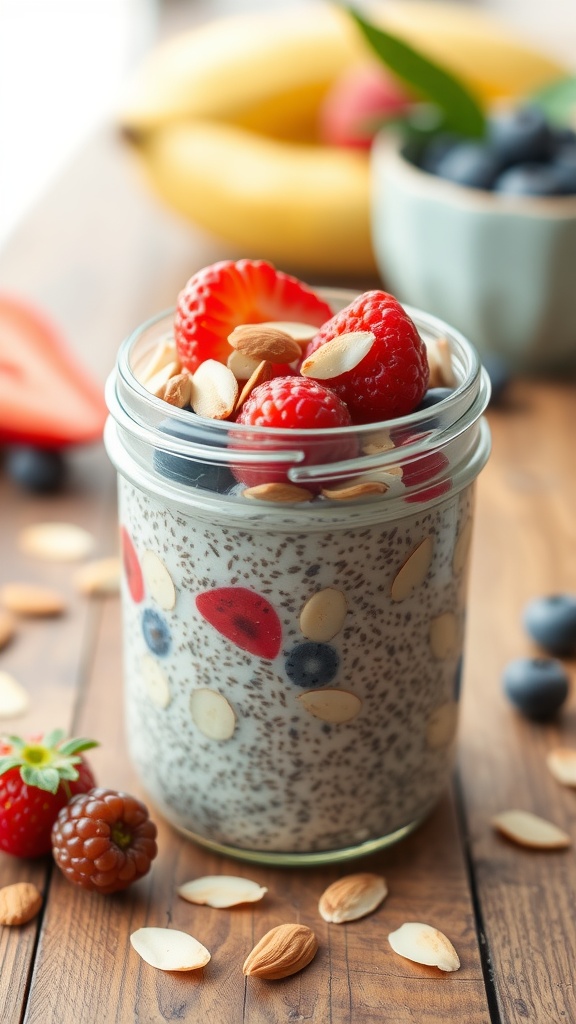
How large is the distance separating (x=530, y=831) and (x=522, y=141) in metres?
0.83

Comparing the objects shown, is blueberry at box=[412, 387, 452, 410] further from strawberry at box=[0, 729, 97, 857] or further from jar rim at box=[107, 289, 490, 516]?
strawberry at box=[0, 729, 97, 857]

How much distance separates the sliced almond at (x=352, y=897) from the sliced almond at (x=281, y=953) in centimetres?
3

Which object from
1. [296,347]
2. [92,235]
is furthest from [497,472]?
[92,235]

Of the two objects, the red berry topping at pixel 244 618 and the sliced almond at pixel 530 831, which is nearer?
the red berry topping at pixel 244 618

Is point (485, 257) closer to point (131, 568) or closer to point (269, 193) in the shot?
point (269, 193)

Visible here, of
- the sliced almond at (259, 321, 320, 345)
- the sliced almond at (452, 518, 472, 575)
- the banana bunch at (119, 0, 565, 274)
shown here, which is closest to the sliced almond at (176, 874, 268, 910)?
the sliced almond at (452, 518, 472, 575)

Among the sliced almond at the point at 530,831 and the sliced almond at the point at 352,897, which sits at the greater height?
the sliced almond at the point at 352,897

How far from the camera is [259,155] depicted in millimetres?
1514

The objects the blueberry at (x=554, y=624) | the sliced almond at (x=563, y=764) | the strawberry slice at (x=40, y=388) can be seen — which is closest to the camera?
the sliced almond at (x=563, y=764)

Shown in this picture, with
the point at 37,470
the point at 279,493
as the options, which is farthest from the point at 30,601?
the point at 279,493

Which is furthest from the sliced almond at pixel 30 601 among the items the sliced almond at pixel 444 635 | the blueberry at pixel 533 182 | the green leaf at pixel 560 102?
the green leaf at pixel 560 102

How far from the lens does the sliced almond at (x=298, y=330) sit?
0.67 meters

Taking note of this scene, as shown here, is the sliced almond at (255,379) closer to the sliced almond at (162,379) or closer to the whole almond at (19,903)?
the sliced almond at (162,379)

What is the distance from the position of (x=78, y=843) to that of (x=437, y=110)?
101 cm
